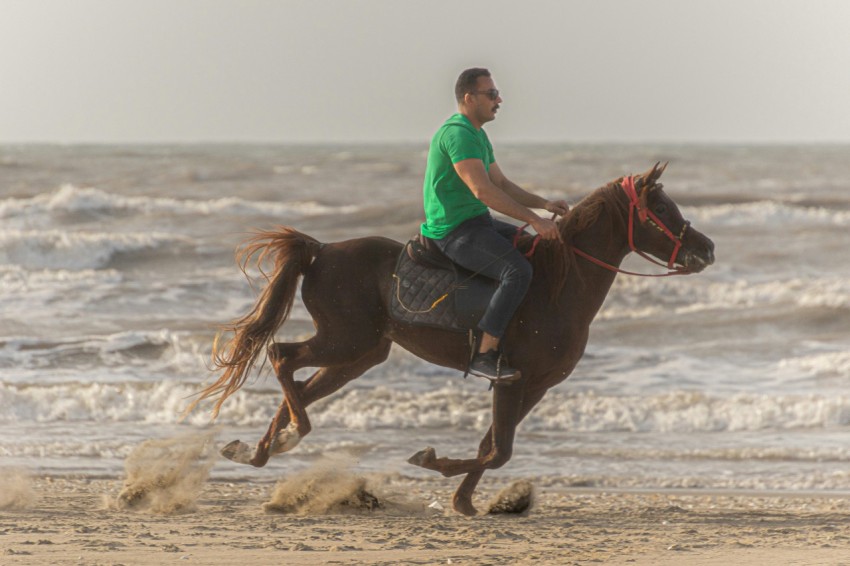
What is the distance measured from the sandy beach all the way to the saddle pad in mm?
1045

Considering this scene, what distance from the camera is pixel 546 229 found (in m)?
6.19

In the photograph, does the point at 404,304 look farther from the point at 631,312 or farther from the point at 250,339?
the point at 631,312

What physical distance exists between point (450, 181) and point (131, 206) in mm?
21322

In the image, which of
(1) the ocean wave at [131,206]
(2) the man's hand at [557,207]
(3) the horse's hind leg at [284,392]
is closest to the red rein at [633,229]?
(2) the man's hand at [557,207]

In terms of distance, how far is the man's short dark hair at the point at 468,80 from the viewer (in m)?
6.20

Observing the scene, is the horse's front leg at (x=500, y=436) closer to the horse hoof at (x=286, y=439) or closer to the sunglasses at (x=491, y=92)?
the horse hoof at (x=286, y=439)

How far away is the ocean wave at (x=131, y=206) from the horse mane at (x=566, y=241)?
19.9 m

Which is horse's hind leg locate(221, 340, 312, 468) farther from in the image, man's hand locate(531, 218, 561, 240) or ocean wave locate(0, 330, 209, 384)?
ocean wave locate(0, 330, 209, 384)

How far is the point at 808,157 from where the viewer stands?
45469 mm

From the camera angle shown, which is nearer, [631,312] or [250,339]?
[250,339]

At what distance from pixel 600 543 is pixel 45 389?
6.24 metres

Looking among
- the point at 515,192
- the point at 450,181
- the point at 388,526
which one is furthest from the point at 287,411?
the point at 515,192

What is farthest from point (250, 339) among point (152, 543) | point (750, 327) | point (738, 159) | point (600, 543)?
point (738, 159)

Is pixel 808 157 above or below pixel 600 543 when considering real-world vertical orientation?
above
